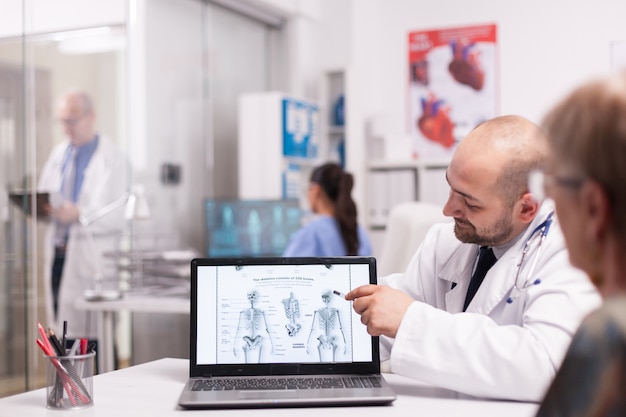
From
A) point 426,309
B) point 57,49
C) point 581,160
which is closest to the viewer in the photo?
point 581,160

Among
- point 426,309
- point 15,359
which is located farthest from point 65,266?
point 426,309

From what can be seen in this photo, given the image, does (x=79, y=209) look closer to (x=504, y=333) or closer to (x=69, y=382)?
(x=69, y=382)

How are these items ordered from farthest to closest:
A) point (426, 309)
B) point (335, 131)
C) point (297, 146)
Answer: point (335, 131), point (297, 146), point (426, 309)

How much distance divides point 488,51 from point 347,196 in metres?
2.20

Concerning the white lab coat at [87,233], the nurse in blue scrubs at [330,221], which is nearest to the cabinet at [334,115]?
the nurse in blue scrubs at [330,221]

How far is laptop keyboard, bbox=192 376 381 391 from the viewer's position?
1.48m

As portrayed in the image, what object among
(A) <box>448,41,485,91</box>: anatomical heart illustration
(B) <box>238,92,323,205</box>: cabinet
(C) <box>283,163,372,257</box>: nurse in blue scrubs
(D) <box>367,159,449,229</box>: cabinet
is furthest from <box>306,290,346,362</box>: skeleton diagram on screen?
(A) <box>448,41,485,91</box>: anatomical heart illustration

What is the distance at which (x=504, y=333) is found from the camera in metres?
1.41

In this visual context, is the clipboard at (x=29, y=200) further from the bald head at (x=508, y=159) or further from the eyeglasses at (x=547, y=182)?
the eyeglasses at (x=547, y=182)

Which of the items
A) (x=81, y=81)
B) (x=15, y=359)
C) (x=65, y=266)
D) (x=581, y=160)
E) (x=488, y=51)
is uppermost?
(x=488, y=51)

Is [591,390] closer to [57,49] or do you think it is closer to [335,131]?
[57,49]

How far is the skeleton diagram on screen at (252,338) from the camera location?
1574 millimetres

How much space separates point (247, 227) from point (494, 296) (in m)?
3.18

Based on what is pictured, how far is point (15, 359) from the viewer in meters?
3.62
